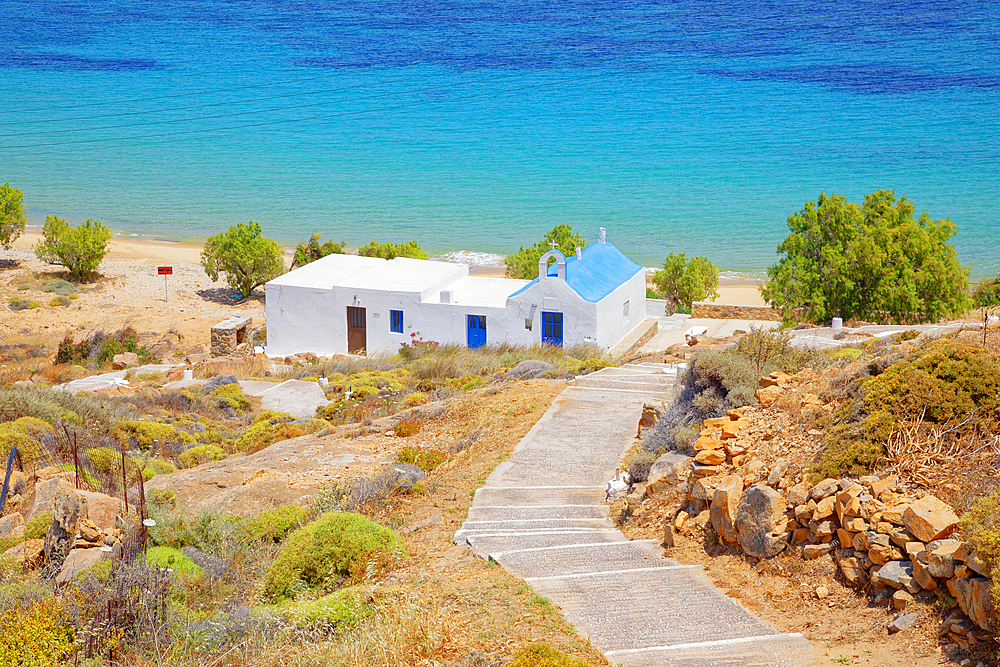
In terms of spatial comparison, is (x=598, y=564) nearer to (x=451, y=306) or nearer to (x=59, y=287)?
(x=451, y=306)

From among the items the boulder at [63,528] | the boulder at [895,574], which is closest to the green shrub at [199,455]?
the boulder at [63,528]

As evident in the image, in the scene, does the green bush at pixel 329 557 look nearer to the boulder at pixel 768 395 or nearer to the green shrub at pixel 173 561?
the green shrub at pixel 173 561

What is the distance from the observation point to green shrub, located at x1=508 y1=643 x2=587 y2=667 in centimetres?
601

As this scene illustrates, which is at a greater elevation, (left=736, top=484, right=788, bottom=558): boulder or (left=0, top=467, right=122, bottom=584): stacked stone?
(left=736, top=484, right=788, bottom=558): boulder

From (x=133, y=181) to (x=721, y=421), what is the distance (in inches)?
3536

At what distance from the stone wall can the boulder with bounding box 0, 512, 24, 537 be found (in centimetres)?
2547

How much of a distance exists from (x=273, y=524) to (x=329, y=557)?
6.66 feet

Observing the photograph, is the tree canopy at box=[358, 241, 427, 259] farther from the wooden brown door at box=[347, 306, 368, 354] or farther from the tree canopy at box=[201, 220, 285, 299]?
the wooden brown door at box=[347, 306, 368, 354]

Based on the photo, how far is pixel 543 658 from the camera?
20.0 feet

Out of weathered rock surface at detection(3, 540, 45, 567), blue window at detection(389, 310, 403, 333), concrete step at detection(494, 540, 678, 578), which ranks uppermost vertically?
blue window at detection(389, 310, 403, 333)

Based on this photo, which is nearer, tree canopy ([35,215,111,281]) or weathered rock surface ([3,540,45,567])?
weathered rock surface ([3,540,45,567])

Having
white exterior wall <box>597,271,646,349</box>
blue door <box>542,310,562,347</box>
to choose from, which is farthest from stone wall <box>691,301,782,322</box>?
blue door <box>542,310,562,347</box>

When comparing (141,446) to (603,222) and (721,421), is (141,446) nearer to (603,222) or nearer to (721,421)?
(721,421)

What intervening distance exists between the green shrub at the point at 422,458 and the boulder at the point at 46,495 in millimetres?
4520
